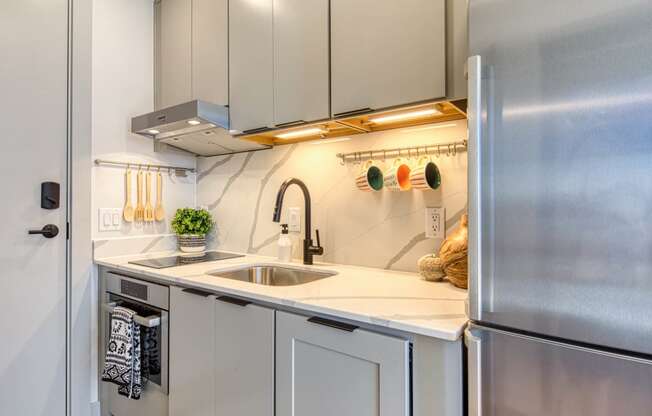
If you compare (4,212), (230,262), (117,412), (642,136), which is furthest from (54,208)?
(642,136)

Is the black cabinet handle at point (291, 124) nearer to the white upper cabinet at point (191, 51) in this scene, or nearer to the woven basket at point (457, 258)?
the white upper cabinet at point (191, 51)

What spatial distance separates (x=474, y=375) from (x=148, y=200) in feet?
6.51

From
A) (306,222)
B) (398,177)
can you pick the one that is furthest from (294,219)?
(398,177)

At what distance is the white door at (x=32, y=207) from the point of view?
5.54 ft

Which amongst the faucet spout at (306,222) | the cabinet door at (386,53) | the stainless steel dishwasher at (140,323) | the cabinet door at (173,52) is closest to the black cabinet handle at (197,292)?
the stainless steel dishwasher at (140,323)

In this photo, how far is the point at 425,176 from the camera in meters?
1.41

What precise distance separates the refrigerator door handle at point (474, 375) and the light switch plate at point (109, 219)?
6.34 feet

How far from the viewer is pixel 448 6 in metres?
1.13

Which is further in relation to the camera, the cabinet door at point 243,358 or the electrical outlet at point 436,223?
Result: the electrical outlet at point 436,223

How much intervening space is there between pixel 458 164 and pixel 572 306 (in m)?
0.81

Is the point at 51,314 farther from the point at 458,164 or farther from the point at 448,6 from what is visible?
the point at 448,6

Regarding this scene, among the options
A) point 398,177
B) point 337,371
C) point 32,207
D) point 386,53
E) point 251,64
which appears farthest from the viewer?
point 32,207

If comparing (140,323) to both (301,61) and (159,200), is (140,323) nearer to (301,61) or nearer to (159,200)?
(159,200)

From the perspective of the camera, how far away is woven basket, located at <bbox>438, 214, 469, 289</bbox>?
1189mm
